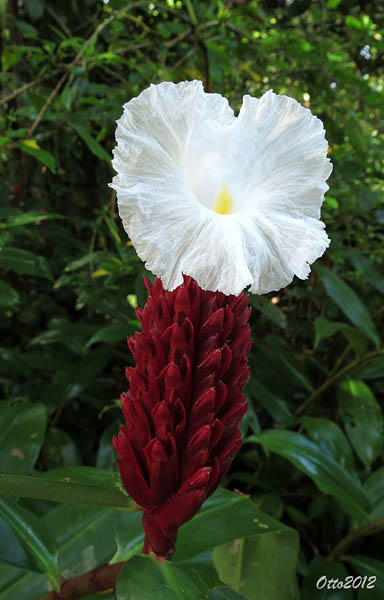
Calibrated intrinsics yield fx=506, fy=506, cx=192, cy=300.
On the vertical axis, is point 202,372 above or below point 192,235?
below

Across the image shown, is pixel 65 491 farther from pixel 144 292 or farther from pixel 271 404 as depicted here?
pixel 271 404

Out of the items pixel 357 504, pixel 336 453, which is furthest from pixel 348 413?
pixel 357 504

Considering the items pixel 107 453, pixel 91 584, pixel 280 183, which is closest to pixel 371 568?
pixel 107 453

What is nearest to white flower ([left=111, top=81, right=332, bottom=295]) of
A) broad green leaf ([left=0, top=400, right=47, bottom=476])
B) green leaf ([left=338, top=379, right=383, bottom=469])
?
broad green leaf ([left=0, top=400, right=47, bottom=476])

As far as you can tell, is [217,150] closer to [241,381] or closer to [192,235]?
[192,235]

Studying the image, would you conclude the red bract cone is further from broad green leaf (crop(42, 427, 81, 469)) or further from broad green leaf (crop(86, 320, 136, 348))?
broad green leaf (crop(42, 427, 81, 469))
